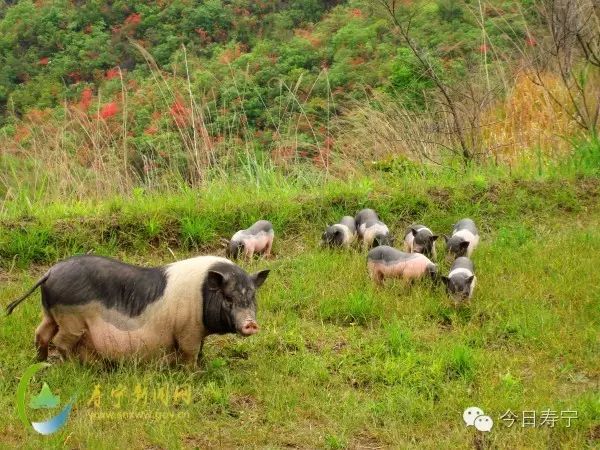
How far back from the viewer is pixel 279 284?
6.15 meters

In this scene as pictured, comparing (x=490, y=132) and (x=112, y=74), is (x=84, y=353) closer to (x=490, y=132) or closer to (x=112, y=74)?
(x=490, y=132)

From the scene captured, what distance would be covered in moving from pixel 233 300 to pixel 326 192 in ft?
10.5

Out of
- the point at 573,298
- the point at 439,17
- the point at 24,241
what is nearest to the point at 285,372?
the point at 573,298

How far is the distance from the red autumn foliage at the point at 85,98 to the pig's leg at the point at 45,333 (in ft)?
41.1

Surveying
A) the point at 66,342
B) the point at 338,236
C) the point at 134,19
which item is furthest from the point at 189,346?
the point at 134,19

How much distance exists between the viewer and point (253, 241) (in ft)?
21.9

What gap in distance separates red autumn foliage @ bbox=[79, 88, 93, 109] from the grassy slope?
1012 centimetres

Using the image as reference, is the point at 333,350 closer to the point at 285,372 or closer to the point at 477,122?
the point at 285,372

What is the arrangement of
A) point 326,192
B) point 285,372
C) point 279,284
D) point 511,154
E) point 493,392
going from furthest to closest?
point 511,154 → point 326,192 → point 279,284 → point 285,372 → point 493,392

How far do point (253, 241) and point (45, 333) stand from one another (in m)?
2.23

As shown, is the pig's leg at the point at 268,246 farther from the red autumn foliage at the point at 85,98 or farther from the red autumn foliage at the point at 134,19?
the red autumn foliage at the point at 134,19

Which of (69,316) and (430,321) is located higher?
(69,316)

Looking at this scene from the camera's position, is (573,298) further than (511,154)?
No

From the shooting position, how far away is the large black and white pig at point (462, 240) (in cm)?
640
